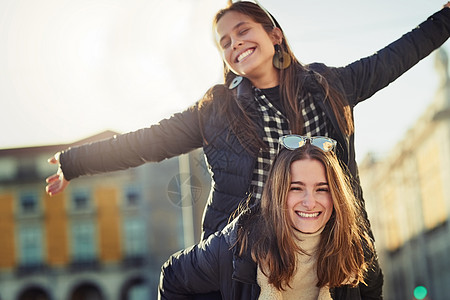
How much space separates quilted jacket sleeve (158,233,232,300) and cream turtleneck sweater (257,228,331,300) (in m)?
0.14

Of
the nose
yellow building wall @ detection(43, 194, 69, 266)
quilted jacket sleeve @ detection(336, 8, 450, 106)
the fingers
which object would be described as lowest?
the nose

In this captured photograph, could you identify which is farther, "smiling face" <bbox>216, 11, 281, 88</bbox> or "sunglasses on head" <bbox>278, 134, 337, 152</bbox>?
"smiling face" <bbox>216, 11, 281, 88</bbox>

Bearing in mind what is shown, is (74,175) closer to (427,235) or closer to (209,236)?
(209,236)

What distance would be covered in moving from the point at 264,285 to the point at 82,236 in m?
31.3

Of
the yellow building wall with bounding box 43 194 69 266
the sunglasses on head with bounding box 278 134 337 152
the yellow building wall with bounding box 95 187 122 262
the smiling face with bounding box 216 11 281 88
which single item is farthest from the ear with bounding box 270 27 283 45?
the yellow building wall with bounding box 43 194 69 266

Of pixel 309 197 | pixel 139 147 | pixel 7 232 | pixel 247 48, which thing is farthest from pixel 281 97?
pixel 7 232

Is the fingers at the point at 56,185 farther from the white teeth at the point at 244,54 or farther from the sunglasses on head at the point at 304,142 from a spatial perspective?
the sunglasses on head at the point at 304,142

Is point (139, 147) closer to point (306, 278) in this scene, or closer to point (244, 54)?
point (244, 54)

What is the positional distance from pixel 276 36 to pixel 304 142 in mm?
603

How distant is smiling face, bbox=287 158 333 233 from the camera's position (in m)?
2.48

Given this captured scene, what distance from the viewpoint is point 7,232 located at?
32.8 meters

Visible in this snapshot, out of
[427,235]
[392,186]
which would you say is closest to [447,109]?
[427,235]

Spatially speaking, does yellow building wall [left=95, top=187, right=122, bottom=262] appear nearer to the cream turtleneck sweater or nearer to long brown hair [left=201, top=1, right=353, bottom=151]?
long brown hair [left=201, top=1, right=353, bottom=151]

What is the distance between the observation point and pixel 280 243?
2447mm
